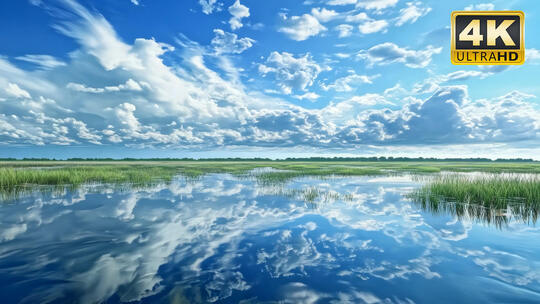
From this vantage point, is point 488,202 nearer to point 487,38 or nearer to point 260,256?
point 487,38

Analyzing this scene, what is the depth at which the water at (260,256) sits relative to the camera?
5.84m

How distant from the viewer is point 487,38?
17.0 metres

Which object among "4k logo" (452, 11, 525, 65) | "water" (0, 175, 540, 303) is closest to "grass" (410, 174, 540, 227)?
"water" (0, 175, 540, 303)

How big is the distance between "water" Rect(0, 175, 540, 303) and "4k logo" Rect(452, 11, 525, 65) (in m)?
11.9

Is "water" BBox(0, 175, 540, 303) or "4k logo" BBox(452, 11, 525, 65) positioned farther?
"4k logo" BBox(452, 11, 525, 65)

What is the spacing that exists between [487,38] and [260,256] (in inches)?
834

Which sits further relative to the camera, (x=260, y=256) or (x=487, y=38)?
(x=487, y=38)

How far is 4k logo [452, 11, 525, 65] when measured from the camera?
55.4 feet

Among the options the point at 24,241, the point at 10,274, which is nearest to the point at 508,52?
the point at 10,274

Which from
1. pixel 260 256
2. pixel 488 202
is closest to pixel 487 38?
pixel 488 202

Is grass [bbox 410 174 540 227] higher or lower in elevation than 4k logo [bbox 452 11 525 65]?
lower

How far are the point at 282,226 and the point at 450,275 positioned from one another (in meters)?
6.35

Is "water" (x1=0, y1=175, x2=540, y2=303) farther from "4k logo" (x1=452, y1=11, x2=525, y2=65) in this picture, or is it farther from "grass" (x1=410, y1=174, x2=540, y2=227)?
"4k logo" (x1=452, y1=11, x2=525, y2=65)

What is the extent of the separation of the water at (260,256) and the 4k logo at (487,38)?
1194 centimetres
